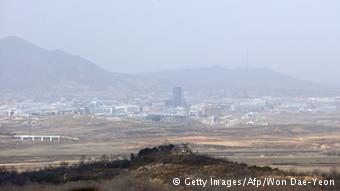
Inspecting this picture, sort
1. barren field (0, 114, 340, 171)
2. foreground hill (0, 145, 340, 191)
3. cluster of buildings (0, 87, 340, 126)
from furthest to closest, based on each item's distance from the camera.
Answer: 1. cluster of buildings (0, 87, 340, 126)
2. barren field (0, 114, 340, 171)
3. foreground hill (0, 145, 340, 191)

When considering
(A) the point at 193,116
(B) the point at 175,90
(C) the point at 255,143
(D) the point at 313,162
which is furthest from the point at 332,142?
(B) the point at 175,90

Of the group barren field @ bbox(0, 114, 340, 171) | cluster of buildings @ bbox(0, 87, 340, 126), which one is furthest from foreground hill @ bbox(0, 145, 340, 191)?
cluster of buildings @ bbox(0, 87, 340, 126)

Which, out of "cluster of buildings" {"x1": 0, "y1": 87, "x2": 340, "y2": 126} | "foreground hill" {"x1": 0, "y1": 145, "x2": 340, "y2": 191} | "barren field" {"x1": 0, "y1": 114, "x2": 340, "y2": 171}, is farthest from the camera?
"cluster of buildings" {"x1": 0, "y1": 87, "x2": 340, "y2": 126}

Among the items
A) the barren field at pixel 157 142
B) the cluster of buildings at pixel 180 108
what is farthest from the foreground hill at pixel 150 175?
the cluster of buildings at pixel 180 108

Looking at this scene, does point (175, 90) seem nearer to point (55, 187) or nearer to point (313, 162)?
point (313, 162)

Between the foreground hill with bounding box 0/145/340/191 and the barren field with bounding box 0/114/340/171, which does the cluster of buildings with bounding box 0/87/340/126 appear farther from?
the foreground hill with bounding box 0/145/340/191

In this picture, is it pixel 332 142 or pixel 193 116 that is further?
pixel 193 116

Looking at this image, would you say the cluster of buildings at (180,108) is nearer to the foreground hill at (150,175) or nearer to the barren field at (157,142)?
the barren field at (157,142)
